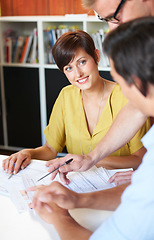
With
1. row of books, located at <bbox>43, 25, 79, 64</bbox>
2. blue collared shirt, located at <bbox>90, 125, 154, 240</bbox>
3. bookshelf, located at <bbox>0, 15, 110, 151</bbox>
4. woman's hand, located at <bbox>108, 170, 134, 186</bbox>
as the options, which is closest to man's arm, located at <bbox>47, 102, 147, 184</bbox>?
woman's hand, located at <bbox>108, 170, 134, 186</bbox>

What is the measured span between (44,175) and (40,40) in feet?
7.61

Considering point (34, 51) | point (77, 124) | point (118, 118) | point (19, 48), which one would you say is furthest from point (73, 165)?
point (19, 48)

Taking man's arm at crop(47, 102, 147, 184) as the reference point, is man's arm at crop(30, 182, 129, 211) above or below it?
below

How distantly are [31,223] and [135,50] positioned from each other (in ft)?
2.21

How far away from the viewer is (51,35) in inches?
136

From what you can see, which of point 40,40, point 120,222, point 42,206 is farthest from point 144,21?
point 40,40

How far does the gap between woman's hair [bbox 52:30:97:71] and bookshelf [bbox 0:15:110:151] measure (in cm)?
144

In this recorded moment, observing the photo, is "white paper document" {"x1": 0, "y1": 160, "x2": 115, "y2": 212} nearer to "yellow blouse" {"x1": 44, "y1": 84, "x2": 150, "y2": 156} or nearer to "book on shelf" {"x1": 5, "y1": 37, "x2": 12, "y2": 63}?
"yellow blouse" {"x1": 44, "y1": 84, "x2": 150, "y2": 156}

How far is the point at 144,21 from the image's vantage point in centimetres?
80

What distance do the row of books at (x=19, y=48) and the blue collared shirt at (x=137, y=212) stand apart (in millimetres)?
2994

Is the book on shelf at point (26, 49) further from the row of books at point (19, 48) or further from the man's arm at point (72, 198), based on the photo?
the man's arm at point (72, 198)

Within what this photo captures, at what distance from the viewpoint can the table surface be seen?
103 centimetres

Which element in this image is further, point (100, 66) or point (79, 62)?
point (100, 66)

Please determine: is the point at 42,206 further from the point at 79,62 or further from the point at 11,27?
the point at 11,27
